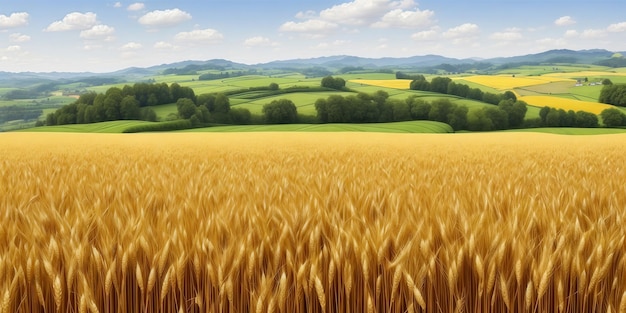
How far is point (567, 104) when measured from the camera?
71.1 m

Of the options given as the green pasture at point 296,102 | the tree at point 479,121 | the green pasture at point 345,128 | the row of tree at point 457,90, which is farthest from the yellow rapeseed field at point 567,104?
the green pasture at point 296,102

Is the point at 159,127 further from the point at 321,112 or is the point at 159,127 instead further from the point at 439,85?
the point at 439,85

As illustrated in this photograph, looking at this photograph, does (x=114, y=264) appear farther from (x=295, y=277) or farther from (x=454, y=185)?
(x=454, y=185)

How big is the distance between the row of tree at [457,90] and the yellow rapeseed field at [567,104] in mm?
3700

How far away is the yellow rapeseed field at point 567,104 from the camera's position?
68750mm

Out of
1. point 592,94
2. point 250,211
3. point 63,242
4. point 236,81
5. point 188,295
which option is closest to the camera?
point 188,295

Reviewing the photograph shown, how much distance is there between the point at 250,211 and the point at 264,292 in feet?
3.98

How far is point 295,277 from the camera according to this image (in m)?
2.29

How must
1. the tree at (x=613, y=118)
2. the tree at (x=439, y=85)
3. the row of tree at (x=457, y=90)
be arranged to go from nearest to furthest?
1. the tree at (x=613, y=118)
2. the row of tree at (x=457, y=90)
3. the tree at (x=439, y=85)

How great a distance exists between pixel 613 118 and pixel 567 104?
8570 millimetres

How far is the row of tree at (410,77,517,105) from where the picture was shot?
81.5 metres

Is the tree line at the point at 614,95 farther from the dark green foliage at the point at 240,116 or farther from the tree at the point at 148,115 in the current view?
the tree at the point at 148,115

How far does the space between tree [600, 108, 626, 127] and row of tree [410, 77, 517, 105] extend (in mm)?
15866

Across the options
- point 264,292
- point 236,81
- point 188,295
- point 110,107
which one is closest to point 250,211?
point 188,295
